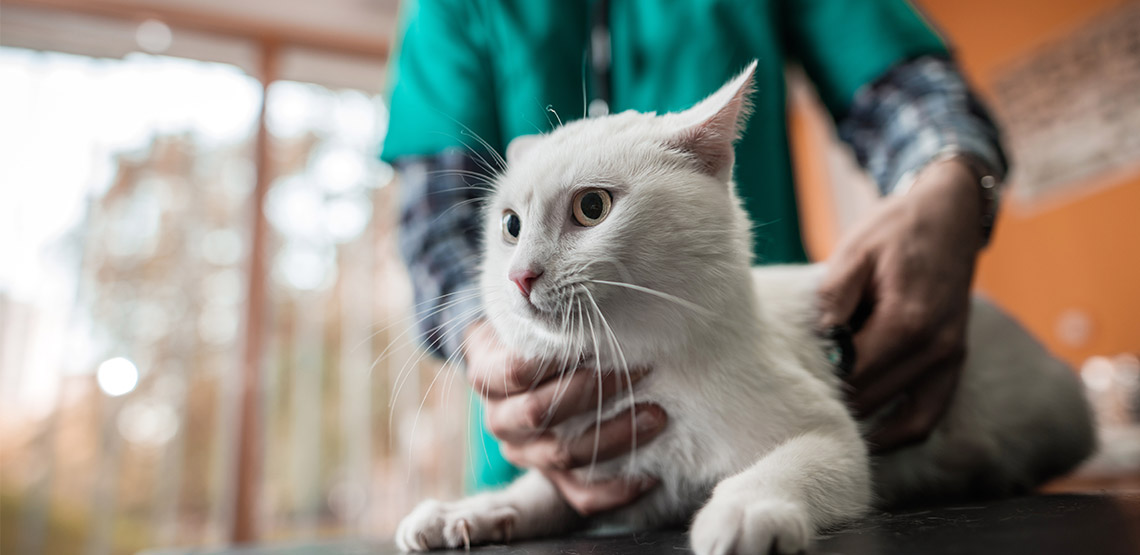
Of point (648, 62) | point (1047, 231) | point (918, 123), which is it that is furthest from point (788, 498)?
point (1047, 231)

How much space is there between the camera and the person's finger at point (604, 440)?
72cm

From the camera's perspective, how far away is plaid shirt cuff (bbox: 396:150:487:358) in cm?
95

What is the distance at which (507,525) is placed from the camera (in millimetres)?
780

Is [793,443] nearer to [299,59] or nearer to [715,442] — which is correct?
[715,442]

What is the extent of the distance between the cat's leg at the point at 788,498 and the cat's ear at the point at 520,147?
442 mm

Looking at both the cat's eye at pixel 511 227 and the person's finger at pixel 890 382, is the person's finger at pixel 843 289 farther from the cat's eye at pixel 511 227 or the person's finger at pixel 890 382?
the cat's eye at pixel 511 227

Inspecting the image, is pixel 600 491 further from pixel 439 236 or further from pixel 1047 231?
pixel 1047 231

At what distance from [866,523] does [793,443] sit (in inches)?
4.0

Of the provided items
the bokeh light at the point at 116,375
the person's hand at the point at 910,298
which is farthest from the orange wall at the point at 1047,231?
the bokeh light at the point at 116,375

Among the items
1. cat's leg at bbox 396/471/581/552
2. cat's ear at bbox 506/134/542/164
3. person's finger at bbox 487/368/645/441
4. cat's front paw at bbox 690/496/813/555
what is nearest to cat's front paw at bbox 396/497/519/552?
cat's leg at bbox 396/471/581/552

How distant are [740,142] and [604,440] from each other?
0.38 metres

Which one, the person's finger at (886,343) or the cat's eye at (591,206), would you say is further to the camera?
the person's finger at (886,343)

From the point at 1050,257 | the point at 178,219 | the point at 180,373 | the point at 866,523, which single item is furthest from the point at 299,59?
the point at 1050,257

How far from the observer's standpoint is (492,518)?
2.53ft
